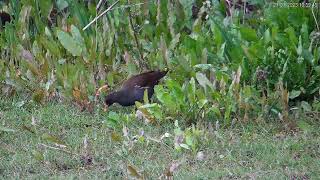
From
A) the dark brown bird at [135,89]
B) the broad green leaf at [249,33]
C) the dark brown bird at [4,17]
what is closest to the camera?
the dark brown bird at [135,89]

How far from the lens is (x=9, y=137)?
4676 millimetres

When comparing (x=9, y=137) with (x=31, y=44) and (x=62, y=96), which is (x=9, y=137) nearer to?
(x=62, y=96)

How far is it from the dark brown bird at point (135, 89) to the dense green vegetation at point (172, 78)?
0.27ft

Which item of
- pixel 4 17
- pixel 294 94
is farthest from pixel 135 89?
pixel 4 17

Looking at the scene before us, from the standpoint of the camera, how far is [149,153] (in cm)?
427

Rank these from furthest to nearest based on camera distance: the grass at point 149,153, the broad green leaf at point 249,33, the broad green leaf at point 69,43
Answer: the broad green leaf at point 69,43
the broad green leaf at point 249,33
the grass at point 149,153

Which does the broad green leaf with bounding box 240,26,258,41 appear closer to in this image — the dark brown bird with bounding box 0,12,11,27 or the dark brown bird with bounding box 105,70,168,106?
the dark brown bird with bounding box 105,70,168,106

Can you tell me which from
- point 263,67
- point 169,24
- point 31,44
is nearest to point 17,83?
point 31,44

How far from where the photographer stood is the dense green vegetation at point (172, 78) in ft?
14.3

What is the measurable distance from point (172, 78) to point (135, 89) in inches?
14.0

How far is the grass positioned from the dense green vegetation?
1 centimetres

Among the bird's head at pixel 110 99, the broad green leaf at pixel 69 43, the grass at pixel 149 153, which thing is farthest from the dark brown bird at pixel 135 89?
the broad green leaf at pixel 69 43

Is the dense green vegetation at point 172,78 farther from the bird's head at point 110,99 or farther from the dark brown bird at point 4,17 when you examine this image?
the dark brown bird at point 4,17

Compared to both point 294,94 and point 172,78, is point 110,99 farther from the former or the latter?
point 294,94
